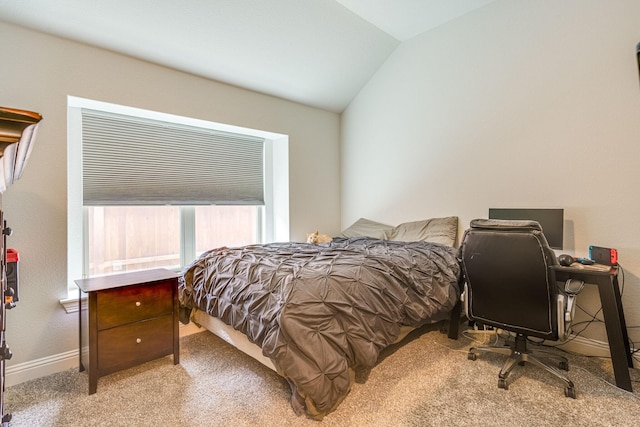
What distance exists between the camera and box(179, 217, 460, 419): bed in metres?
1.61

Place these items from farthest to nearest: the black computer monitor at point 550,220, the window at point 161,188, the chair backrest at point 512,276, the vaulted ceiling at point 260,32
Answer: the window at point 161,188
the black computer monitor at point 550,220
the vaulted ceiling at point 260,32
the chair backrest at point 512,276

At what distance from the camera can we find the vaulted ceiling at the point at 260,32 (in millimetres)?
2260

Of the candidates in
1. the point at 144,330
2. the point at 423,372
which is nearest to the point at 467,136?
the point at 423,372

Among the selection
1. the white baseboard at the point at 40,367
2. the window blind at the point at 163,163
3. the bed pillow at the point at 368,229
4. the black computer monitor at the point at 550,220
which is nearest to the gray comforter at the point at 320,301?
the black computer monitor at the point at 550,220

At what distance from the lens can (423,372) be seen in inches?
83.4

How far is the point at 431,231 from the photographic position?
3.21 metres

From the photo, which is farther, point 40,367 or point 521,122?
point 521,122

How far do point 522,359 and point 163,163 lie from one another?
3.22 m

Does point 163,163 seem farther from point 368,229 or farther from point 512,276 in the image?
point 512,276

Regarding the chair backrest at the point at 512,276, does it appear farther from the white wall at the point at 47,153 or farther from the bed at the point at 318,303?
the white wall at the point at 47,153

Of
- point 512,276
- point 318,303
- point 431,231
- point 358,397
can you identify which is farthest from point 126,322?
point 431,231

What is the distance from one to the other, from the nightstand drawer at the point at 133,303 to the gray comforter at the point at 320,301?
237 mm

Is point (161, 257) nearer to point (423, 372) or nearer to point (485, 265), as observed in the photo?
point (423, 372)

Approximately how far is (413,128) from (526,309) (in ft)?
7.39
